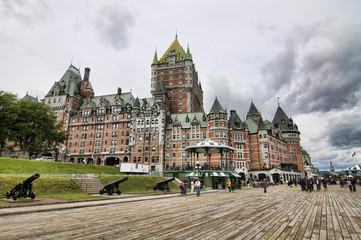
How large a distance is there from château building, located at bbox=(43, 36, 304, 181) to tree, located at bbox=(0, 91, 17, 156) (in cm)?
2610

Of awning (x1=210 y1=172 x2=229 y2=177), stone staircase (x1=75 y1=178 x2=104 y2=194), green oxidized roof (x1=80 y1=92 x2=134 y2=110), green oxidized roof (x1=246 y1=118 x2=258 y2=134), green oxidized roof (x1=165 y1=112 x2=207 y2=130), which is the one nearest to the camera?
stone staircase (x1=75 y1=178 x2=104 y2=194)

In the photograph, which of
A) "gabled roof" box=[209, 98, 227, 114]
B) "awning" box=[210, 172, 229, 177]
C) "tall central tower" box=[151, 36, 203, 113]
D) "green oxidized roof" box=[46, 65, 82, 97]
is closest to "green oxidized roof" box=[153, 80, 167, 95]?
"tall central tower" box=[151, 36, 203, 113]

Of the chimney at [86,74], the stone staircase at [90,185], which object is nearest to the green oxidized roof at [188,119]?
the stone staircase at [90,185]

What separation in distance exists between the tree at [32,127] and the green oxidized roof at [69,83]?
29784 mm

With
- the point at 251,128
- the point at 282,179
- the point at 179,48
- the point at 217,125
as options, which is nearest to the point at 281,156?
the point at 282,179

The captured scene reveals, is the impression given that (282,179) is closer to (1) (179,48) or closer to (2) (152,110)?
(2) (152,110)

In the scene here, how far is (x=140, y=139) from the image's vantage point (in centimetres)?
6919

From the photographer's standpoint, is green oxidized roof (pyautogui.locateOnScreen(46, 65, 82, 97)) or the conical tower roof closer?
green oxidized roof (pyautogui.locateOnScreen(46, 65, 82, 97))

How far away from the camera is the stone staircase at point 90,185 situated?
26.4 m

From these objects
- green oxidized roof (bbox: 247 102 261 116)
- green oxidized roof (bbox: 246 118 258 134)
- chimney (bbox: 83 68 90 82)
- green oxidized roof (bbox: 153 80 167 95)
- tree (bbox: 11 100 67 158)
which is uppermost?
chimney (bbox: 83 68 90 82)

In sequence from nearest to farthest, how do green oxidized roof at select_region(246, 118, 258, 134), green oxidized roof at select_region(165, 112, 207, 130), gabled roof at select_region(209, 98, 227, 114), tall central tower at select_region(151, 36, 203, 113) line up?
A: 1. gabled roof at select_region(209, 98, 227, 114)
2. green oxidized roof at select_region(165, 112, 207, 130)
3. green oxidized roof at select_region(246, 118, 258, 134)
4. tall central tower at select_region(151, 36, 203, 113)

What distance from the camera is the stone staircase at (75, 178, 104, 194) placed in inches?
1038

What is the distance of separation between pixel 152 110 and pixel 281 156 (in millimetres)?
51897

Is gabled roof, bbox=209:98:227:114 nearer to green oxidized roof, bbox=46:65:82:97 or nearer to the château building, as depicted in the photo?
the château building
